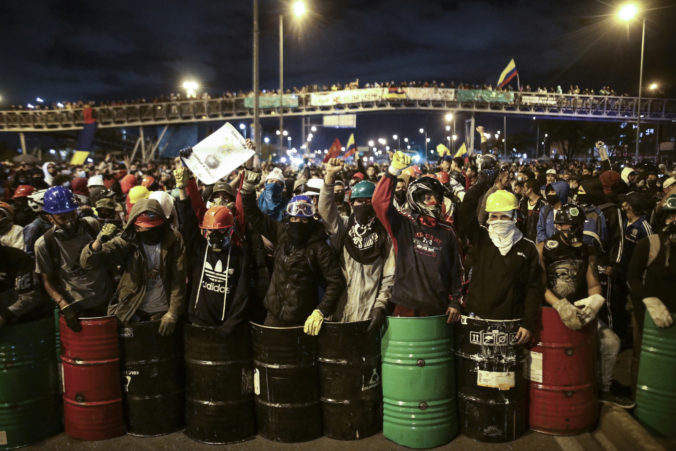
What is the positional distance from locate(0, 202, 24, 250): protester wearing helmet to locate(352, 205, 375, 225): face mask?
12.7 ft

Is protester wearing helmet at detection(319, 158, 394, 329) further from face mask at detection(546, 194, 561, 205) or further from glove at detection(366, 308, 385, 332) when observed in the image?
face mask at detection(546, 194, 561, 205)

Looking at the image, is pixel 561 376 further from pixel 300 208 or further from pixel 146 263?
pixel 146 263

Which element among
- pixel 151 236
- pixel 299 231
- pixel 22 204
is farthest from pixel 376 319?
pixel 22 204

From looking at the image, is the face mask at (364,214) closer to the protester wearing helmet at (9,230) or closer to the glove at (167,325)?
the glove at (167,325)

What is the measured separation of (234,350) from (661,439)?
4.02 m

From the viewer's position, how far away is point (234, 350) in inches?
175

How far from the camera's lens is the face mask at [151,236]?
4.73 metres

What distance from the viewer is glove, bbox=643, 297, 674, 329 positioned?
4242 millimetres

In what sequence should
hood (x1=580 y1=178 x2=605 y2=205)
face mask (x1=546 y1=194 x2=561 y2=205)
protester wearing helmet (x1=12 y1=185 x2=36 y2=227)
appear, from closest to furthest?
face mask (x1=546 y1=194 x2=561 y2=205)
protester wearing helmet (x1=12 y1=185 x2=36 y2=227)
hood (x1=580 y1=178 x2=605 y2=205)

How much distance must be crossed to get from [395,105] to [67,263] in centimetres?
4148

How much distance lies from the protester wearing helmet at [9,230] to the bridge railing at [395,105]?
3983 cm

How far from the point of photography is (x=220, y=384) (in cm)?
444

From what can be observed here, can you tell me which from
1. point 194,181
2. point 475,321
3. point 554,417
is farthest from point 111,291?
point 554,417

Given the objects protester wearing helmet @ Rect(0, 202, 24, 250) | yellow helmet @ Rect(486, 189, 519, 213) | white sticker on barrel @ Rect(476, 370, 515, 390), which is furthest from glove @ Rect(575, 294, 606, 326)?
protester wearing helmet @ Rect(0, 202, 24, 250)
